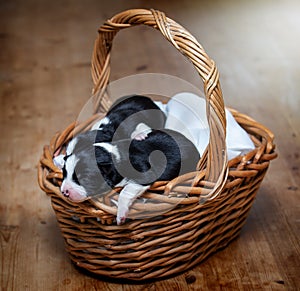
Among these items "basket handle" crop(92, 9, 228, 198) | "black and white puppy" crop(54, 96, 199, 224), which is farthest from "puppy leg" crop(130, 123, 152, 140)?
"basket handle" crop(92, 9, 228, 198)

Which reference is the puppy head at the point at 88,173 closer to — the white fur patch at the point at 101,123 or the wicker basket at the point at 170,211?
the wicker basket at the point at 170,211

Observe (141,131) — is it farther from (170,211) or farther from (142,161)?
(170,211)

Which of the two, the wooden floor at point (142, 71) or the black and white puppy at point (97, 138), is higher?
the black and white puppy at point (97, 138)

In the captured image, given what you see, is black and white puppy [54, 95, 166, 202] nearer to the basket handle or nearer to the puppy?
the puppy

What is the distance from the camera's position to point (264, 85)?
8.01 ft

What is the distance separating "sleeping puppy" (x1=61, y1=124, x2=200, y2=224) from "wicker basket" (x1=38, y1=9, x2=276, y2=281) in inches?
1.0

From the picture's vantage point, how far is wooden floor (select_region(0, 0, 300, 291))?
150 cm

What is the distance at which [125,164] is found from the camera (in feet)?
4.43

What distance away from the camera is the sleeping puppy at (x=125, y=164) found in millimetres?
1306

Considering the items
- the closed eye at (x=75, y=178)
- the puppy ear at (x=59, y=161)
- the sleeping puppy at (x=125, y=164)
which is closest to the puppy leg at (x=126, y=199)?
the sleeping puppy at (x=125, y=164)

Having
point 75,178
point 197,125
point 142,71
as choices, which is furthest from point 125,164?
point 142,71

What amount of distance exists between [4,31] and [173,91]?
1.16m

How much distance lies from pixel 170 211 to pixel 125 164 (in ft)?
0.46

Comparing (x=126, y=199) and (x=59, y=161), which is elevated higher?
(x=126, y=199)
